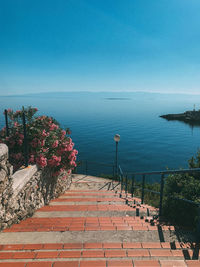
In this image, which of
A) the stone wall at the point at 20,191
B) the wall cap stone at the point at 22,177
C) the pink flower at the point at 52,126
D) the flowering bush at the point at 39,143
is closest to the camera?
the stone wall at the point at 20,191

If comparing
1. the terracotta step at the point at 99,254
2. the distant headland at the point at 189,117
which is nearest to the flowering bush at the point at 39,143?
the terracotta step at the point at 99,254

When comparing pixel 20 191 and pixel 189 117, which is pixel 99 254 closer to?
pixel 20 191

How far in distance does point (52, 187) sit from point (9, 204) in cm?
290

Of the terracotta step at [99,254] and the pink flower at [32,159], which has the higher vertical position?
the pink flower at [32,159]

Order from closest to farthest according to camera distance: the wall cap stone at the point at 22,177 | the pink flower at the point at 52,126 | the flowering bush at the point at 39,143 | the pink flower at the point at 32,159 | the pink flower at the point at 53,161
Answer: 1. the wall cap stone at the point at 22,177
2. the pink flower at the point at 32,159
3. the flowering bush at the point at 39,143
4. the pink flower at the point at 53,161
5. the pink flower at the point at 52,126

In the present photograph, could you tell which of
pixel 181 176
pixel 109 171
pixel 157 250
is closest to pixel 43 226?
pixel 157 250

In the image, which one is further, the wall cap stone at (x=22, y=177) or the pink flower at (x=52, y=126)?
the pink flower at (x=52, y=126)

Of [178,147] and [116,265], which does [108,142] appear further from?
[116,265]

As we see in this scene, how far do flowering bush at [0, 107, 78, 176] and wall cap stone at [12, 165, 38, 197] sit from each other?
49cm

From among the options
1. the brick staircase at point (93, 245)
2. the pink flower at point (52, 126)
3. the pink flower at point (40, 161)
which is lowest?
the brick staircase at point (93, 245)

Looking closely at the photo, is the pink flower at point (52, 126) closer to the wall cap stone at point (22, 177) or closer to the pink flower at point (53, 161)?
the pink flower at point (53, 161)

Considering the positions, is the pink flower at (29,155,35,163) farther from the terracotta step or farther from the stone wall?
the terracotta step

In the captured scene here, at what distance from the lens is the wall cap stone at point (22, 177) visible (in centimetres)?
331

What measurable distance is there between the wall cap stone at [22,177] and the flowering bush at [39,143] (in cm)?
49
